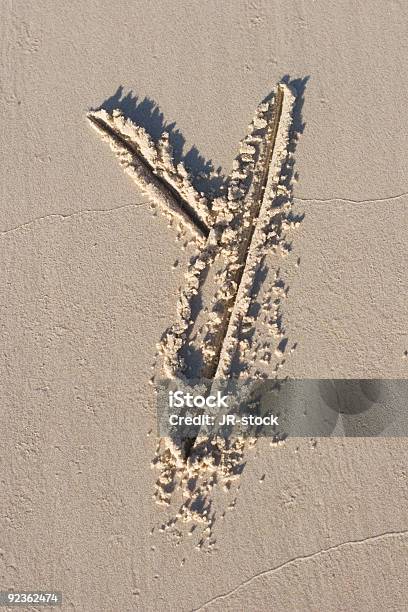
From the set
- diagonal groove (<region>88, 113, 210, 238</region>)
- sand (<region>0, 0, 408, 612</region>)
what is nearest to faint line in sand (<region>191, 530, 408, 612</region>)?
sand (<region>0, 0, 408, 612</region>)

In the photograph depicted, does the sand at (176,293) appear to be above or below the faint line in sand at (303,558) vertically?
above

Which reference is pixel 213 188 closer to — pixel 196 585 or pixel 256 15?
pixel 256 15

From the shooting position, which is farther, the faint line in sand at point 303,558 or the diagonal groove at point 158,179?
the diagonal groove at point 158,179

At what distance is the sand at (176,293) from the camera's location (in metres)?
3.49

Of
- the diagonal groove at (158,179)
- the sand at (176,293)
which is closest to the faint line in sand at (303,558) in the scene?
the sand at (176,293)

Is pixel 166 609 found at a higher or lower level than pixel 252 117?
lower

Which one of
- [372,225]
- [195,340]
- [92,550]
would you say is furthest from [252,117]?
[92,550]

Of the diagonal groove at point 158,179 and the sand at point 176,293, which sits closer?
the sand at point 176,293

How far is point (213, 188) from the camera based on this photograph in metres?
3.90

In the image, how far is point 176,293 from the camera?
3773 millimetres

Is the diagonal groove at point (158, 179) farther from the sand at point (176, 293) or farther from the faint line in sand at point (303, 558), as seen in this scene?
the faint line in sand at point (303, 558)

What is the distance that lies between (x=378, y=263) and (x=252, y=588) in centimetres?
226

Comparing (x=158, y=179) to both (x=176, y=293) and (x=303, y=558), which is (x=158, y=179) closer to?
(x=176, y=293)

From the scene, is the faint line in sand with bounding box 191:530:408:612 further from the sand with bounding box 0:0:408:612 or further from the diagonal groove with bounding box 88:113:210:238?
the diagonal groove with bounding box 88:113:210:238
